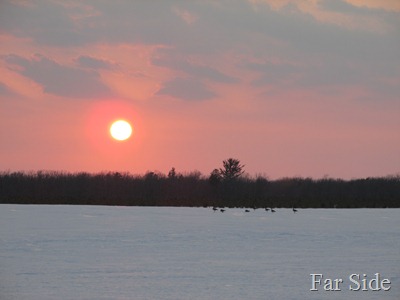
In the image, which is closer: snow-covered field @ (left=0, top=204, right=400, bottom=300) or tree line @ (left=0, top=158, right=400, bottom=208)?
snow-covered field @ (left=0, top=204, right=400, bottom=300)

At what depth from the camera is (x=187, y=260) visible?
13680 millimetres

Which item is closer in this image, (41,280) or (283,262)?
(41,280)

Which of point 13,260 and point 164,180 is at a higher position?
point 164,180

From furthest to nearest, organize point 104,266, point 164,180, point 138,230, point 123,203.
Answer: point 164,180
point 123,203
point 138,230
point 104,266

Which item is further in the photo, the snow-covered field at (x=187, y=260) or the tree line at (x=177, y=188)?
the tree line at (x=177, y=188)

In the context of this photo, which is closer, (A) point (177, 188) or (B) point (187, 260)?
(B) point (187, 260)

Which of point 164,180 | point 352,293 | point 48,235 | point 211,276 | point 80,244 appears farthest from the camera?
point 164,180

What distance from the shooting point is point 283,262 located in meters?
13.5

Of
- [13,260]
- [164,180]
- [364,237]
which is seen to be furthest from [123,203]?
[13,260]

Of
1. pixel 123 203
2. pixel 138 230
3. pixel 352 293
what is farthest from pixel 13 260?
pixel 123 203

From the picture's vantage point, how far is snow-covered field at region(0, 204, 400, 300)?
1014 cm

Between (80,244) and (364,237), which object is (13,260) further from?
(364,237)

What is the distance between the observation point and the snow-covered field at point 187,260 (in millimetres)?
10141

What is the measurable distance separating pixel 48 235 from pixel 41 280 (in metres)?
7.98
